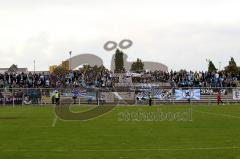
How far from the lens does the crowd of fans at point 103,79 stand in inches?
2388

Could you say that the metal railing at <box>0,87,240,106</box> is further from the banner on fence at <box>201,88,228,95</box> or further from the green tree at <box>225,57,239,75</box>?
the green tree at <box>225,57,239,75</box>

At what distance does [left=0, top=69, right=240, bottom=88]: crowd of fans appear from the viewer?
2388 inches

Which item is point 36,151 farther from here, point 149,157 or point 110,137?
point 110,137

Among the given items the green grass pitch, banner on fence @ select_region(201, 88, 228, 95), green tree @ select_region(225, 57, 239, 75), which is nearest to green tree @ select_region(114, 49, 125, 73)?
banner on fence @ select_region(201, 88, 228, 95)

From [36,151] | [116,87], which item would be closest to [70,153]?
[36,151]

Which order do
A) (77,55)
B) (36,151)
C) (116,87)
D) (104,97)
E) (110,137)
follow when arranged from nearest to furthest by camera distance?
(36,151), (110,137), (77,55), (104,97), (116,87)

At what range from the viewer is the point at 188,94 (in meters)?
55.7

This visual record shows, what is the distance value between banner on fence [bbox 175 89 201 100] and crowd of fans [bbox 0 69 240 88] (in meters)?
5.42

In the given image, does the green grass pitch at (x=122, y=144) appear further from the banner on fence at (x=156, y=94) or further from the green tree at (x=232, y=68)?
the green tree at (x=232, y=68)

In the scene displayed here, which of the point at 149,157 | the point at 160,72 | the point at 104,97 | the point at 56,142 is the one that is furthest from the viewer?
the point at 160,72

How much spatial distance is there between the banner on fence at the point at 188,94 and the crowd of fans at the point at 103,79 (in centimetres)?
542

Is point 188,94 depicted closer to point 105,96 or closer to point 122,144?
point 105,96

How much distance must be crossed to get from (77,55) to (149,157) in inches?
607

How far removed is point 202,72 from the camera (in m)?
65.7
